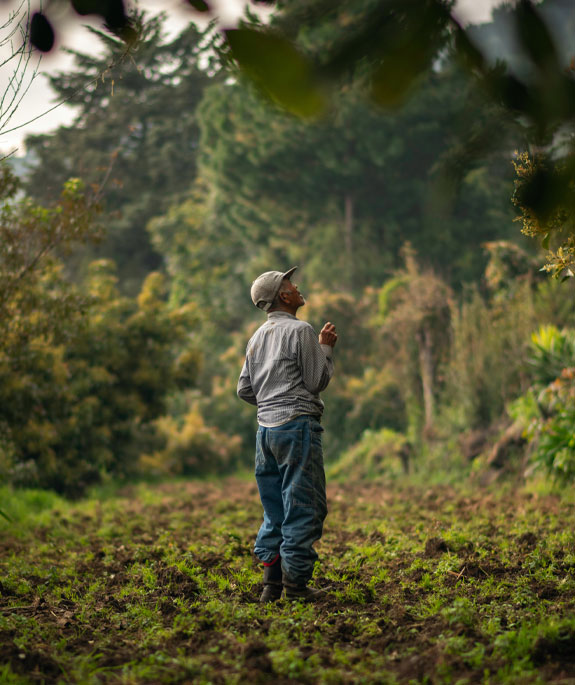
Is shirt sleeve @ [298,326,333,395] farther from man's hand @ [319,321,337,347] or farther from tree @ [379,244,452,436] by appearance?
tree @ [379,244,452,436]

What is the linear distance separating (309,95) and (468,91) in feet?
1.95

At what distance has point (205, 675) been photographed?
297cm

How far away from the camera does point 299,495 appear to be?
168 inches

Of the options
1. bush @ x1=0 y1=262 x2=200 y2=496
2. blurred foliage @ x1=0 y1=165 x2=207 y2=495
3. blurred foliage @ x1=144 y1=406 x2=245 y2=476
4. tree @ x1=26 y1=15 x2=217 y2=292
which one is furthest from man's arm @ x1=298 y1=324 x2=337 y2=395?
tree @ x1=26 y1=15 x2=217 y2=292

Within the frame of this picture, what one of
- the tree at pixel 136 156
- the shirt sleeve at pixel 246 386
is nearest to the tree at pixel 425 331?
the shirt sleeve at pixel 246 386

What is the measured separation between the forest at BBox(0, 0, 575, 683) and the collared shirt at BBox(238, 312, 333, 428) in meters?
1.04

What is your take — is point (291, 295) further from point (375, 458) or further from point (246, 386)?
point (375, 458)

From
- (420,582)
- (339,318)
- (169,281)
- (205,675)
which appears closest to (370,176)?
(339,318)

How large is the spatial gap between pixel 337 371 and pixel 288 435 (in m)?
14.0

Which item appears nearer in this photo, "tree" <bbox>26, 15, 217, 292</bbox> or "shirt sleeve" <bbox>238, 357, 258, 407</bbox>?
"shirt sleeve" <bbox>238, 357, 258, 407</bbox>

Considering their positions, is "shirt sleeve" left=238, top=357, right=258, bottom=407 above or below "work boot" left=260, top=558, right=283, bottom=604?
above

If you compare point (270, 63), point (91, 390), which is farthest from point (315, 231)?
point (270, 63)

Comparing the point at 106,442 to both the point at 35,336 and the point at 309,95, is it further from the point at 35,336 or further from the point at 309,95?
the point at 309,95

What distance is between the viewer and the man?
4.27 meters
